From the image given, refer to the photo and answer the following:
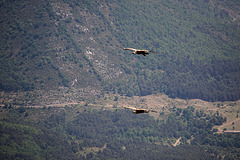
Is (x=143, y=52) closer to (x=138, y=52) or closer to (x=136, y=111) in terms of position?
(x=138, y=52)

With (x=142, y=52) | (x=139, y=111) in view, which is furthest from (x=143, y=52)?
(x=139, y=111)

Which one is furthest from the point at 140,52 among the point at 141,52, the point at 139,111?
the point at 139,111

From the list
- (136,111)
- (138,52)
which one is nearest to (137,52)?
(138,52)

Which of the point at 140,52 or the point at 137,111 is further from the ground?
the point at 140,52

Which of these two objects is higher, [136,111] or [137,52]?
[137,52]

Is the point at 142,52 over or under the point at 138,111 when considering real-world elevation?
over

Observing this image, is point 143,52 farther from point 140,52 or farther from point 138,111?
point 138,111

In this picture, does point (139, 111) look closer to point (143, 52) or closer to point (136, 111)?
point (136, 111)
